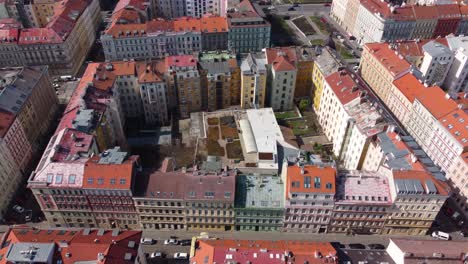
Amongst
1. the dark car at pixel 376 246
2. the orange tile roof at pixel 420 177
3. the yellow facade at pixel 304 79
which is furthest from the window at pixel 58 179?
the yellow facade at pixel 304 79

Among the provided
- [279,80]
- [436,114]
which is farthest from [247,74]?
[436,114]

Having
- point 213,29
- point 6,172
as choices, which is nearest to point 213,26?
point 213,29

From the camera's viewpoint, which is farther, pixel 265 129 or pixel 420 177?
pixel 265 129

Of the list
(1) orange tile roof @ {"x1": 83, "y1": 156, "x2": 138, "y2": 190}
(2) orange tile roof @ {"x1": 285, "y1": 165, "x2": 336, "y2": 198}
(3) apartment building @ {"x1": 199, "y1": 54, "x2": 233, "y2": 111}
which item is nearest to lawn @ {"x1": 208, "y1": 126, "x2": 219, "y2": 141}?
(3) apartment building @ {"x1": 199, "y1": 54, "x2": 233, "y2": 111}

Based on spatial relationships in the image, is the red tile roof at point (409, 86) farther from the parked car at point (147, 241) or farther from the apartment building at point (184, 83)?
the parked car at point (147, 241)

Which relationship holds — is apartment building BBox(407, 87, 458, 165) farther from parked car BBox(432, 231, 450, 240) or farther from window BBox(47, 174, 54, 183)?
window BBox(47, 174, 54, 183)

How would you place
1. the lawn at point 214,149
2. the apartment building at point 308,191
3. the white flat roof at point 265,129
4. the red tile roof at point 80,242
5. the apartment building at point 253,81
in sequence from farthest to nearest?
the apartment building at point 253,81, the lawn at point 214,149, the white flat roof at point 265,129, the apartment building at point 308,191, the red tile roof at point 80,242

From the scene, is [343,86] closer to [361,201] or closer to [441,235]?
[361,201]
